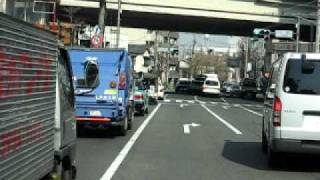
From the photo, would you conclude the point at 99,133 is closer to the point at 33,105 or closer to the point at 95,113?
the point at 95,113

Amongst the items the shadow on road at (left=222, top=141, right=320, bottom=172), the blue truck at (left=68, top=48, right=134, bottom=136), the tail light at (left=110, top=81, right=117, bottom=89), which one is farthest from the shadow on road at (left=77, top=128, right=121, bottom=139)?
the shadow on road at (left=222, top=141, right=320, bottom=172)

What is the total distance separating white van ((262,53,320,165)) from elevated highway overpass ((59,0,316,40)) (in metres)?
40.6

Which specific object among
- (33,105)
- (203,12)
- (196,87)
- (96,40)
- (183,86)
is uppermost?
(203,12)

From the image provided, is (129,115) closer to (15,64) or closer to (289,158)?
(289,158)

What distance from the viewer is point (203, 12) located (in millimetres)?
58156

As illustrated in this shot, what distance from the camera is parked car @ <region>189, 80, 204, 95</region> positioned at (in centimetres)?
8174

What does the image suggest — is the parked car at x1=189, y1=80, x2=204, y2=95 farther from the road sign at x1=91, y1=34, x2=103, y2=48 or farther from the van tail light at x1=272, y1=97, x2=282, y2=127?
the van tail light at x1=272, y1=97, x2=282, y2=127

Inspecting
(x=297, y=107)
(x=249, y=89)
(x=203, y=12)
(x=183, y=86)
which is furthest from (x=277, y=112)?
(x=183, y=86)

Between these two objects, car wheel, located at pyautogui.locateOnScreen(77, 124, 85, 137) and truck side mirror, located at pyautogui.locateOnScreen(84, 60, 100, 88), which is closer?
truck side mirror, located at pyautogui.locateOnScreen(84, 60, 100, 88)

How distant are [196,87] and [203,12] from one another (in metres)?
25.5

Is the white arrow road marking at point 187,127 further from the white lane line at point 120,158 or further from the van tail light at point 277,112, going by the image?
the van tail light at point 277,112

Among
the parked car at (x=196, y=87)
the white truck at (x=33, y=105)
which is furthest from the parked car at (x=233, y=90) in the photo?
the white truck at (x=33, y=105)

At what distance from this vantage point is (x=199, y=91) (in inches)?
3216

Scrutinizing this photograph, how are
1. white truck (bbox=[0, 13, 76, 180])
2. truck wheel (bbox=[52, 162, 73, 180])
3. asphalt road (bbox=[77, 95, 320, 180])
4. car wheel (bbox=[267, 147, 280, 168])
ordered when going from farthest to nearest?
car wheel (bbox=[267, 147, 280, 168])
asphalt road (bbox=[77, 95, 320, 180])
truck wheel (bbox=[52, 162, 73, 180])
white truck (bbox=[0, 13, 76, 180])
